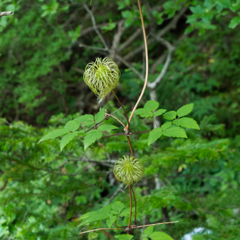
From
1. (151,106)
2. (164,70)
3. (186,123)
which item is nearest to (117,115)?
(164,70)

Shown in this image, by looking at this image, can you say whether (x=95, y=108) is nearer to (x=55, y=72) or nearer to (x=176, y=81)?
(x=55, y=72)

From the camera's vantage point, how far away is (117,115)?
73.9 inches

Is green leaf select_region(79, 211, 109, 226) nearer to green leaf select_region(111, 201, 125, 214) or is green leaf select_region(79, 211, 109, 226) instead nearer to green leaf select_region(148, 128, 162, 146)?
green leaf select_region(111, 201, 125, 214)

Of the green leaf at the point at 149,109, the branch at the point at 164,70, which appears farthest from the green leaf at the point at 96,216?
the branch at the point at 164,70

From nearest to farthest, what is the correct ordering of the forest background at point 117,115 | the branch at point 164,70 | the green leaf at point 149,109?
the green leaf at point 149,109 < the forest background at point 117,115 < the branch at point 164,70

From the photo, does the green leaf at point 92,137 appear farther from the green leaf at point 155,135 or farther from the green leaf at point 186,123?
the green leaf at point 186,123

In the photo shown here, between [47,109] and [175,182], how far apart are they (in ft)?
9.89

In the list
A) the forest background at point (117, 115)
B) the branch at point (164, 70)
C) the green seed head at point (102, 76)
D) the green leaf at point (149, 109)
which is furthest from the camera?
the branch at point (164, 70)

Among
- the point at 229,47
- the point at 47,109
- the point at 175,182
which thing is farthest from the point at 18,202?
the point at 229,47

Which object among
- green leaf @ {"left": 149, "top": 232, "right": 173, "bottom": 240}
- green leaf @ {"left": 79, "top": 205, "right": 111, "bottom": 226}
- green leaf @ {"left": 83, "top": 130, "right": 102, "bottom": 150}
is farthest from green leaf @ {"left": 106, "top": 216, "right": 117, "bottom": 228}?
green leaf @ {"left": 83, "top": 130, "right": 102, "bottom": 150}

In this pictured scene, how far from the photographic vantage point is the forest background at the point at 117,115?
1465mm

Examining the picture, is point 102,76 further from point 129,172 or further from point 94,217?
point 94,217

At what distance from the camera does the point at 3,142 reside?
1373mm

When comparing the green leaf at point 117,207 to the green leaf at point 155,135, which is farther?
the green leaf at point 117,207
